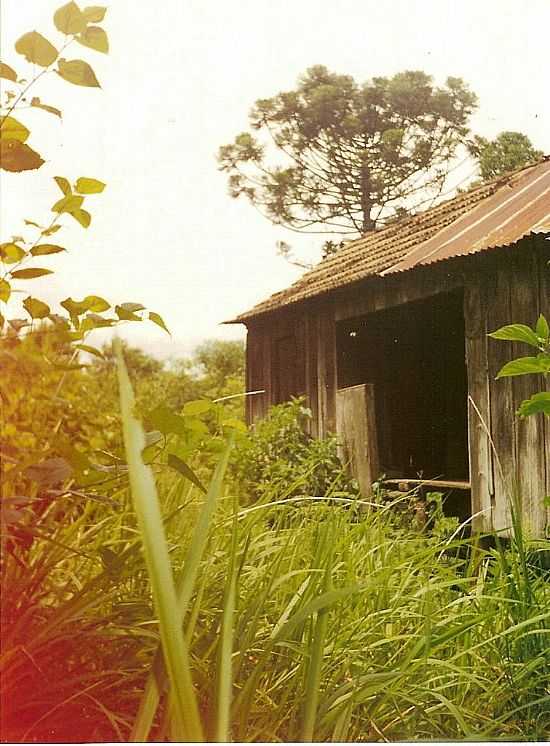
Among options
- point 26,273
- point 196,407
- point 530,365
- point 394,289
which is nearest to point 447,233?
point 394,289

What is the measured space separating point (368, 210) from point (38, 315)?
904 mm

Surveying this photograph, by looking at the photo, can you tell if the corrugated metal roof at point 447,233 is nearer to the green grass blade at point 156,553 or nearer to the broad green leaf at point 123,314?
the broad green leaf at point 123,314

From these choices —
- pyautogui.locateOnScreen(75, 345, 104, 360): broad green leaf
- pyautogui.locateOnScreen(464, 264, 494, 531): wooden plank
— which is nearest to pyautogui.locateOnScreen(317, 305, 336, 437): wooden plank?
pyautogui.locateOnScreen(464, 264, 494, 531): wooden plank

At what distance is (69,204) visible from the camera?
129cm

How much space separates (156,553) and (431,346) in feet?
5.25

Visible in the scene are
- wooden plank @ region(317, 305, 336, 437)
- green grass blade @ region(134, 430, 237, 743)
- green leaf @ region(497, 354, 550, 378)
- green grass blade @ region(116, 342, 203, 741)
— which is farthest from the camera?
wooden plank @ region(317, 305, 336, 437)

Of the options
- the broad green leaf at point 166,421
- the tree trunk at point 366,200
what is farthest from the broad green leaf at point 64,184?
the tree trunk at point 366,200

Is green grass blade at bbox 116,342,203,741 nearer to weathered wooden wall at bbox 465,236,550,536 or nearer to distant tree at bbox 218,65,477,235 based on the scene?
distant tree at bbox 218,65,477,235

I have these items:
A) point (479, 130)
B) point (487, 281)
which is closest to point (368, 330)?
point (487, 281)

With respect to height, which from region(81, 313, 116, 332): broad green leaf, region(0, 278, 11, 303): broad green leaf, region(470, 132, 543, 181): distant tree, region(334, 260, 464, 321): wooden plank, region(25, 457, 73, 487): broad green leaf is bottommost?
region(25, 457, 73, 487): broad green leaf

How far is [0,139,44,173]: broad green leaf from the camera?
1.17 metres

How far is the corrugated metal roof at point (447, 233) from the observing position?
6.24 ft

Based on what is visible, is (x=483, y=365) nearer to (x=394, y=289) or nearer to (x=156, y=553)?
(x=394, y=289)

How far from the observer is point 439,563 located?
1811 mm
